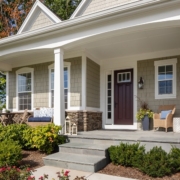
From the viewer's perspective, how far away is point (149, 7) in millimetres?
4375

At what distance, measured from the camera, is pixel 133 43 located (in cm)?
639

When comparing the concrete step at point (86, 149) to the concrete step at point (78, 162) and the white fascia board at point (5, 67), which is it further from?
the white fascia board at point (5, 67)

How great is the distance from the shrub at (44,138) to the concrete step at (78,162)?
0.50 m

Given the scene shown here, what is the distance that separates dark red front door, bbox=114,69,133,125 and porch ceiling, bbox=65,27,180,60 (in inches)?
30.1

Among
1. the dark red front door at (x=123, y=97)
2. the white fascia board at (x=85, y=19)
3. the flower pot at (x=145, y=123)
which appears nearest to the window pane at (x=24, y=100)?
the white fascia board at (x=85, y=19)

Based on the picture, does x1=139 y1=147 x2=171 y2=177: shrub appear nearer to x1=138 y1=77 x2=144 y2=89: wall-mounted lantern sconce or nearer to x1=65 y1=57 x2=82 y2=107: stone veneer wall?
x1=65 y1=57 x2=82 y2=107: stone veneer wall

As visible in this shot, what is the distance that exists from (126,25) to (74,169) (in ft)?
11.1

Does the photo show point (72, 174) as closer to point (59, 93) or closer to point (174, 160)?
point (174, 160)

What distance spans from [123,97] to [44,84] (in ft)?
10.2

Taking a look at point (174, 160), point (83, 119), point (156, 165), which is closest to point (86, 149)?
point (156, 165)

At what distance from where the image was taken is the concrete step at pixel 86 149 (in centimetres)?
442

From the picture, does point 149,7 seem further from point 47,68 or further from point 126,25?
point 47,68

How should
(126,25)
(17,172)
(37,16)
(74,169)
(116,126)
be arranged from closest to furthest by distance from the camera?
(17,172)
(74,169)
(126,25)
(116,126)
(37,16)

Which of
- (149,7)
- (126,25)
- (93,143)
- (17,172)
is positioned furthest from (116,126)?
(17,172)
